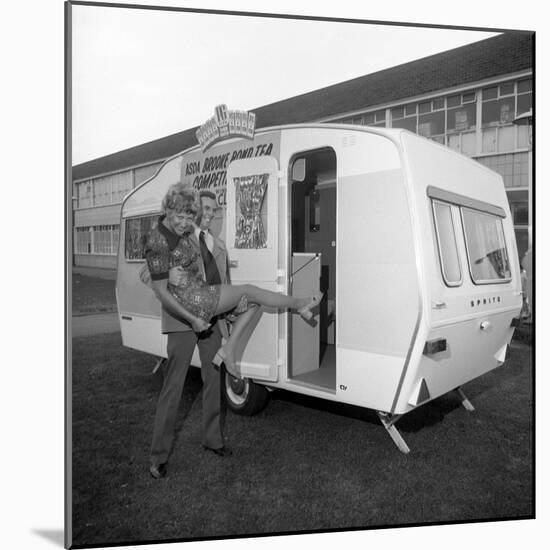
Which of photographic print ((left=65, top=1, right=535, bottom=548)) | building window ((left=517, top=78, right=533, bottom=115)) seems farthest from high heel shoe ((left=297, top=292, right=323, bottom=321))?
building window ((left=517, top=78, right=533, bottom=115))

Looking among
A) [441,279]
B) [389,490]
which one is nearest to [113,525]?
[389,490]

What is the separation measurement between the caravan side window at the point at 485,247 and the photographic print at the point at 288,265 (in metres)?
0.02

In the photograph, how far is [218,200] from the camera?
4309mm

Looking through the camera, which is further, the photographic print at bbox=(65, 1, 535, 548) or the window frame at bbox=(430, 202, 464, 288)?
the window frame at bbox=(430, 202, 464, 288)

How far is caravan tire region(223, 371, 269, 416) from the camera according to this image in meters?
4.50

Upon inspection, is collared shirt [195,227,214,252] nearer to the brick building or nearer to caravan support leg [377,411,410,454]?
the brick building

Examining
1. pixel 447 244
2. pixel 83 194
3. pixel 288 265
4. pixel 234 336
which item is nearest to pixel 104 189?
pixel 83 194

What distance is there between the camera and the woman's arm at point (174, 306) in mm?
3336

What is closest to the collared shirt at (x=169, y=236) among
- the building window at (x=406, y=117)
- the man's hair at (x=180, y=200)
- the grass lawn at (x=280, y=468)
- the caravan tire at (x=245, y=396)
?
the man's hair at (x=180, y=200)

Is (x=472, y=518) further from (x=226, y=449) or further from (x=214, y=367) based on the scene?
(x=214, y=367)

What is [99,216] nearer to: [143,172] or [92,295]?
[92,295]

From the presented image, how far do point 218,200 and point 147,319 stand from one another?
1343 mm

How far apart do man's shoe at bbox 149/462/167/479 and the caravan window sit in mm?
1556

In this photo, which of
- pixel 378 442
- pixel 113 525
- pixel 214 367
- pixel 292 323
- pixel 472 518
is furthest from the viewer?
pixel 292 323
